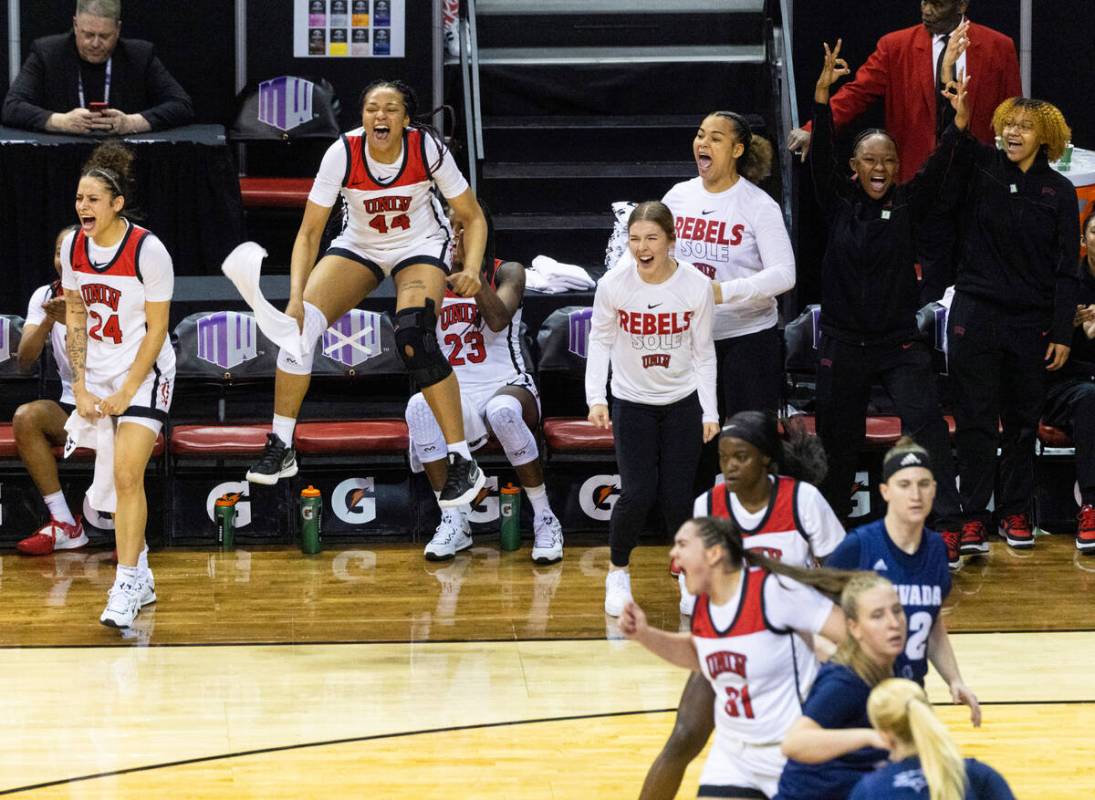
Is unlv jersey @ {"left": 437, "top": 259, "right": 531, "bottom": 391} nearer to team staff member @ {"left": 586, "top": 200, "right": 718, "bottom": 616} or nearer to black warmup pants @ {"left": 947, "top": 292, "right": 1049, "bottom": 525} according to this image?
team staff member @ {"left": 586, "top": 200, "right": 718, "bottom": 616}

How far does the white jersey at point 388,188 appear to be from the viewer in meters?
7.12

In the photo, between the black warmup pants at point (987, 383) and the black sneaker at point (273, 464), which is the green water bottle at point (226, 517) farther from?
the black warmup pants at point (987, 383)

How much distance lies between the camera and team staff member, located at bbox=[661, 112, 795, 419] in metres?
7.54

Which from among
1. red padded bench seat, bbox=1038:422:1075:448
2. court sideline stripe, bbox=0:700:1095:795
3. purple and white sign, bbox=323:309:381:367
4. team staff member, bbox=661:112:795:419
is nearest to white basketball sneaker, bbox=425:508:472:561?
purple and white sign, bbox=323:309:381:367

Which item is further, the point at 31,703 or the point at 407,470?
the point at 407,470

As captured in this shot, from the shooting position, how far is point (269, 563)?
27.2ft

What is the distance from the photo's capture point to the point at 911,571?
482 cm

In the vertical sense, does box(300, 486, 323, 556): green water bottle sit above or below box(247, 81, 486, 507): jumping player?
below

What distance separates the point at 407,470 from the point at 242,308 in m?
1.18

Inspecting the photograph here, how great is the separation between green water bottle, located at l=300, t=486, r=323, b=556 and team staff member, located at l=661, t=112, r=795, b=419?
201 centimetres

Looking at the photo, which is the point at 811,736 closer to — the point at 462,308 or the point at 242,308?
the point at 462,308

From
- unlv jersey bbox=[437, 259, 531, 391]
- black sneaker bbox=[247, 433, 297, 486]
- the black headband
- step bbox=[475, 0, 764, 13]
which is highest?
step bbox=[475, 0, 764, 13]

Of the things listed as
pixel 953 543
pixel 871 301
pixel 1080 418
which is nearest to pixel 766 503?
pixel 871 301

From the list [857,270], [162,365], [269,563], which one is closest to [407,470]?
[269,563]
